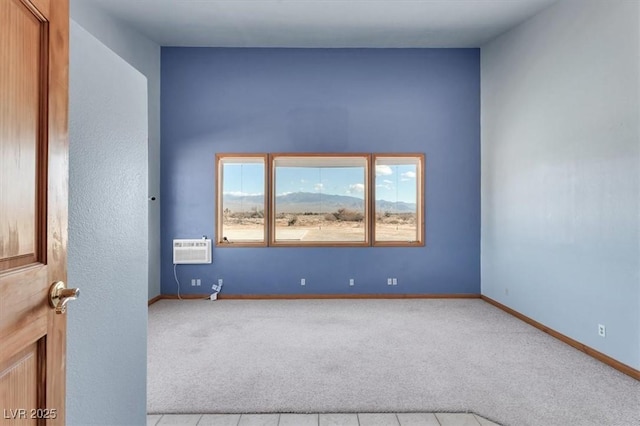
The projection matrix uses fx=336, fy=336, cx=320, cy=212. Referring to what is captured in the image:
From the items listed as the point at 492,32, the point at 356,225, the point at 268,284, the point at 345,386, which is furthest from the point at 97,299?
the point at 492,32

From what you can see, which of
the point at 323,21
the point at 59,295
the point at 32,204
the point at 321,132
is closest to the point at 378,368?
the point at 59,295

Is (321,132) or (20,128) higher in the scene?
(321,132)

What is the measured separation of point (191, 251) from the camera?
528 cm

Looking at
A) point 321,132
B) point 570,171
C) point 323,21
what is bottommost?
point 570,171

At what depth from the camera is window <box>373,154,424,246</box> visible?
5.44m

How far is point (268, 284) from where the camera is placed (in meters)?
5.33

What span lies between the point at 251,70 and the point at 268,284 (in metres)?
3.40

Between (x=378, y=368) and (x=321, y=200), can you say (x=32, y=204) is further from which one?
(x=321, y=200)

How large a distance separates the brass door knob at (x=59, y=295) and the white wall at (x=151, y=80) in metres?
4.28

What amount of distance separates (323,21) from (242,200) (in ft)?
9.35

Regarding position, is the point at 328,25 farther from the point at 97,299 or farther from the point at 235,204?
the point at 97,299

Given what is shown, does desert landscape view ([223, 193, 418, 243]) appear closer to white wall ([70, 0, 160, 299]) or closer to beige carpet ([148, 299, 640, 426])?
white wall ([70, 0, 160, 299])

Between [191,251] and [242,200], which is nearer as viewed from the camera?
[191,251]

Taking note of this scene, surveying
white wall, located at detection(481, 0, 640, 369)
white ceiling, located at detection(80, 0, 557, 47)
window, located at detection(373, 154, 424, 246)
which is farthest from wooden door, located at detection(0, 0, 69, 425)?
window, located at detection(373, 154, 424, 246)
